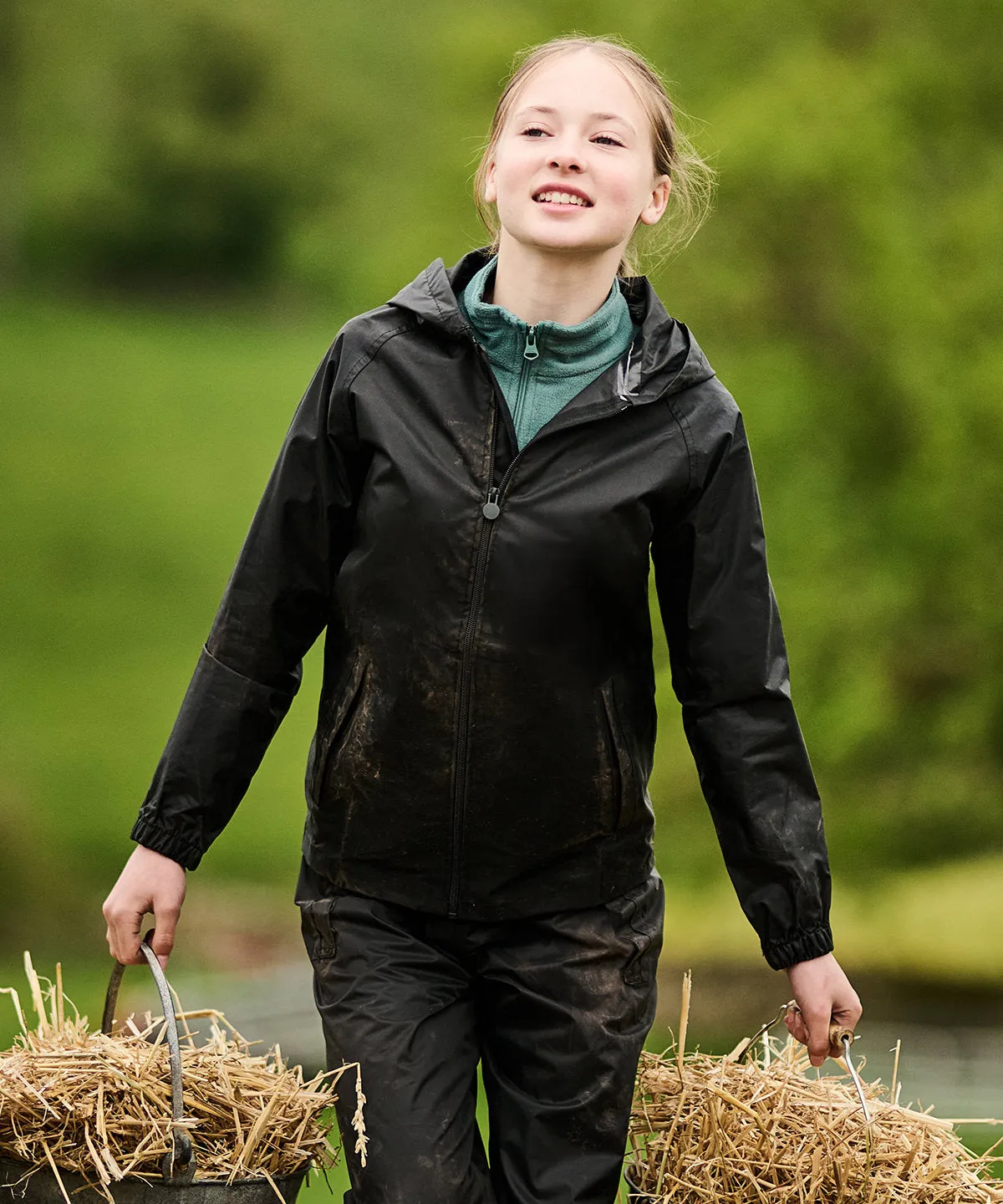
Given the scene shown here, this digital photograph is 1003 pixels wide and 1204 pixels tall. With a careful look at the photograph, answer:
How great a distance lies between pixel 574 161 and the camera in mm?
2447

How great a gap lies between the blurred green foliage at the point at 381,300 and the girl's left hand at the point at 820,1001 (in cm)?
174

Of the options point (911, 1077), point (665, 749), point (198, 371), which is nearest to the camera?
point (911, 1077)

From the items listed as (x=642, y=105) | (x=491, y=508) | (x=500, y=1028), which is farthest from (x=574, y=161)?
(x=500, y=1028)

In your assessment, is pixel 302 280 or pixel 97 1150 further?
pixel 302 280

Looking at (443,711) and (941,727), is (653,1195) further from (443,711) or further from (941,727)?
(941,727)

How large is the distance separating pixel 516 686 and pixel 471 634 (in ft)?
0.31

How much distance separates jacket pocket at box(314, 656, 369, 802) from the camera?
243 cm

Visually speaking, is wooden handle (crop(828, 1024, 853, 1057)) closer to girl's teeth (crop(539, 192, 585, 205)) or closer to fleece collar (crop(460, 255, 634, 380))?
fleece collar (crop(460, 255, 634, 380))

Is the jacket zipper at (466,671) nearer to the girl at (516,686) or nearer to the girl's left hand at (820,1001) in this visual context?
the girl at (516,686)

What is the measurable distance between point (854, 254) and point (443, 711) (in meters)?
4.14

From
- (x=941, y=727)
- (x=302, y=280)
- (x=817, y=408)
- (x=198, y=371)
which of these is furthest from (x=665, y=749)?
(x=198, y=371)

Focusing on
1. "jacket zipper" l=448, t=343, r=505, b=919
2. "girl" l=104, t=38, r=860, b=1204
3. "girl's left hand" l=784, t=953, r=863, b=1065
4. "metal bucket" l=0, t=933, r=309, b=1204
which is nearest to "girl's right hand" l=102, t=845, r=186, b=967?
"girl" l=104, t=38, r=860, b=1204

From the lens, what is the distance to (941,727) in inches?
253

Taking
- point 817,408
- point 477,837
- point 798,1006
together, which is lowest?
point 798,1006
